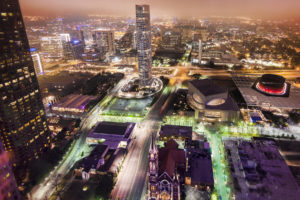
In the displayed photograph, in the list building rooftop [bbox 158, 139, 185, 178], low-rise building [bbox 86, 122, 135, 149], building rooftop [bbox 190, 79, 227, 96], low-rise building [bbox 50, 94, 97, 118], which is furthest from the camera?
low-rise building [bbox 50, 94, 97, 118]

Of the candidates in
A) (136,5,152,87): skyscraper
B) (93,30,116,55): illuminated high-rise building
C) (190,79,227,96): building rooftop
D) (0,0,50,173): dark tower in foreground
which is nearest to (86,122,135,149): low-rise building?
(0,0,50,173): dark tower in foreground

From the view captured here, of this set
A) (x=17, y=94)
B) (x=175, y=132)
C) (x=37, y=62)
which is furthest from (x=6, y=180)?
(x=37, y=62)

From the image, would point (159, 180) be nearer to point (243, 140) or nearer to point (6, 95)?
point (243, 140)

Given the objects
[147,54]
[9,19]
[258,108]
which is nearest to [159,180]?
[9,19]

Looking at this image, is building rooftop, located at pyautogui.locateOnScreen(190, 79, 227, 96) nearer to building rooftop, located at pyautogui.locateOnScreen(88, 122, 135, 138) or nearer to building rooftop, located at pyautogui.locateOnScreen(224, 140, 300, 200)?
building rooftop, located at pyautogui.locateOnScreen(224, 140, 300, 200)

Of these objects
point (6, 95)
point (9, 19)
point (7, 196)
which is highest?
point (9, 19)

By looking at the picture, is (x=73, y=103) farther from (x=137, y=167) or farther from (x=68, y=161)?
(x=137, y=167)
